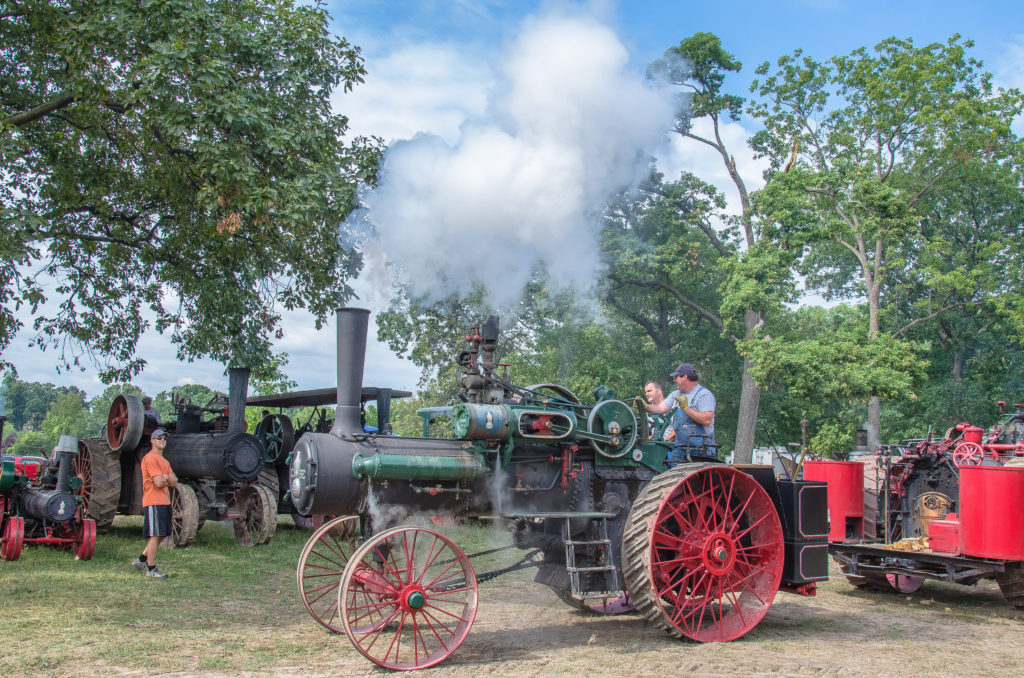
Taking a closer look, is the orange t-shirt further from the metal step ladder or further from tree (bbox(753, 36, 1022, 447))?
tree (bbox(753, 36, 1022, 447))

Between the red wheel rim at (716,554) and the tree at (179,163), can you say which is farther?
the tree at (179,163)

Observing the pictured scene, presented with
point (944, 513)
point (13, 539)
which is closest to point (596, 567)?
point (944, 513)

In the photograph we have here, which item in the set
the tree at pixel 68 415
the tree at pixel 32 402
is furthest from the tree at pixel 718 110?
the tree at pixel 32 402

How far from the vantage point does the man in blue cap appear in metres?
6.42

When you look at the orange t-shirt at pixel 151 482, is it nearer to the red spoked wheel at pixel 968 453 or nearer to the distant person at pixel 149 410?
A: the distant person at pixel 149 410

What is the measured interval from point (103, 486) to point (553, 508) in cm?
A: 715

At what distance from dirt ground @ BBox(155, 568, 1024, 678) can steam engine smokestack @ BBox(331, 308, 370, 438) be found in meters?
1.45

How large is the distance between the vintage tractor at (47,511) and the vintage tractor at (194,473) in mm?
Answer: 753

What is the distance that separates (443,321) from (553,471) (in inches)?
455

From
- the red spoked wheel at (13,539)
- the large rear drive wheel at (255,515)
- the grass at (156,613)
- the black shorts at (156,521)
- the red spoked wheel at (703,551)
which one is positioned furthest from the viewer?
the large rear drive wheel at (255,515)

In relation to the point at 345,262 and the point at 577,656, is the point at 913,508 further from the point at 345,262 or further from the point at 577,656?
the point at 345,262

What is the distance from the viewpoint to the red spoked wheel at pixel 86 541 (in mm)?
8719

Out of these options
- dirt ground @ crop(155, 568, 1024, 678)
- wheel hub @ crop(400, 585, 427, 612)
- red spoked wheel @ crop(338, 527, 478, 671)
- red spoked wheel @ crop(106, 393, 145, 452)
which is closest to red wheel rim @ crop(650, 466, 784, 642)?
dirt ground @ crop(155, 568, 1024, 678)

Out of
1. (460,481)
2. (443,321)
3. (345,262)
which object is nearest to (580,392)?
(443,321)
